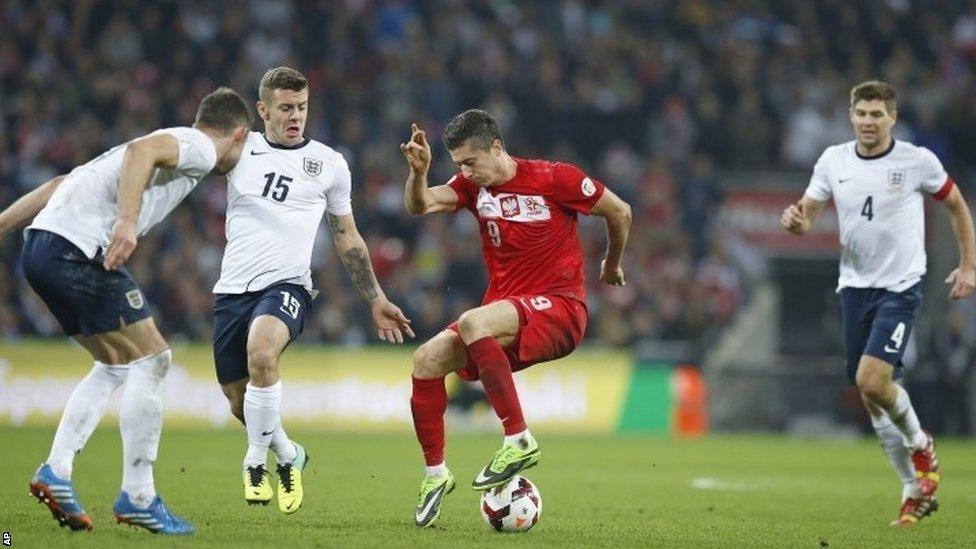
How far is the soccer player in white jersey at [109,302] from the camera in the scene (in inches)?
284

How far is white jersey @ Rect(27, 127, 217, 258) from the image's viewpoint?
289 inches

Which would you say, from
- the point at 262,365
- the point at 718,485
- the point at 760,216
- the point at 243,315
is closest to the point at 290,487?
the point at 262,365

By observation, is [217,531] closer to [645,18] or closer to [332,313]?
[332,313]

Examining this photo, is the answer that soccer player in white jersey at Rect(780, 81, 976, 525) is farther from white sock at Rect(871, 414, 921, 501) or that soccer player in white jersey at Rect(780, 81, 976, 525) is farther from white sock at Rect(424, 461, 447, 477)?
white sock at Rect(424, 461, 447, 477)

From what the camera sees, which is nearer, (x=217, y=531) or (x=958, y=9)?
(x=217, y=531)

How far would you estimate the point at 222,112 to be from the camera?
765 centimetres

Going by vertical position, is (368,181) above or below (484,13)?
below

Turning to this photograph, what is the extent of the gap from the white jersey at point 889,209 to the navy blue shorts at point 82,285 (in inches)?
199

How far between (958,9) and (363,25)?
1010 cm

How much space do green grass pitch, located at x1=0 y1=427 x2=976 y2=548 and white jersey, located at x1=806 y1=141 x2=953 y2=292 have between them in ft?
5.37

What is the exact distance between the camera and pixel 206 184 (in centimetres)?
2070

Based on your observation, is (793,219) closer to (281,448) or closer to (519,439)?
(519,439)

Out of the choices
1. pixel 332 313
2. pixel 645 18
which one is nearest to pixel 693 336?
pixel 332 313

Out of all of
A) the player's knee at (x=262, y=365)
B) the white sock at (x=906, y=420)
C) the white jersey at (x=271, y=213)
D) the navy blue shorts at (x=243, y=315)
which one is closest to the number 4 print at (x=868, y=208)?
the white sock at (x=906, y=420)
